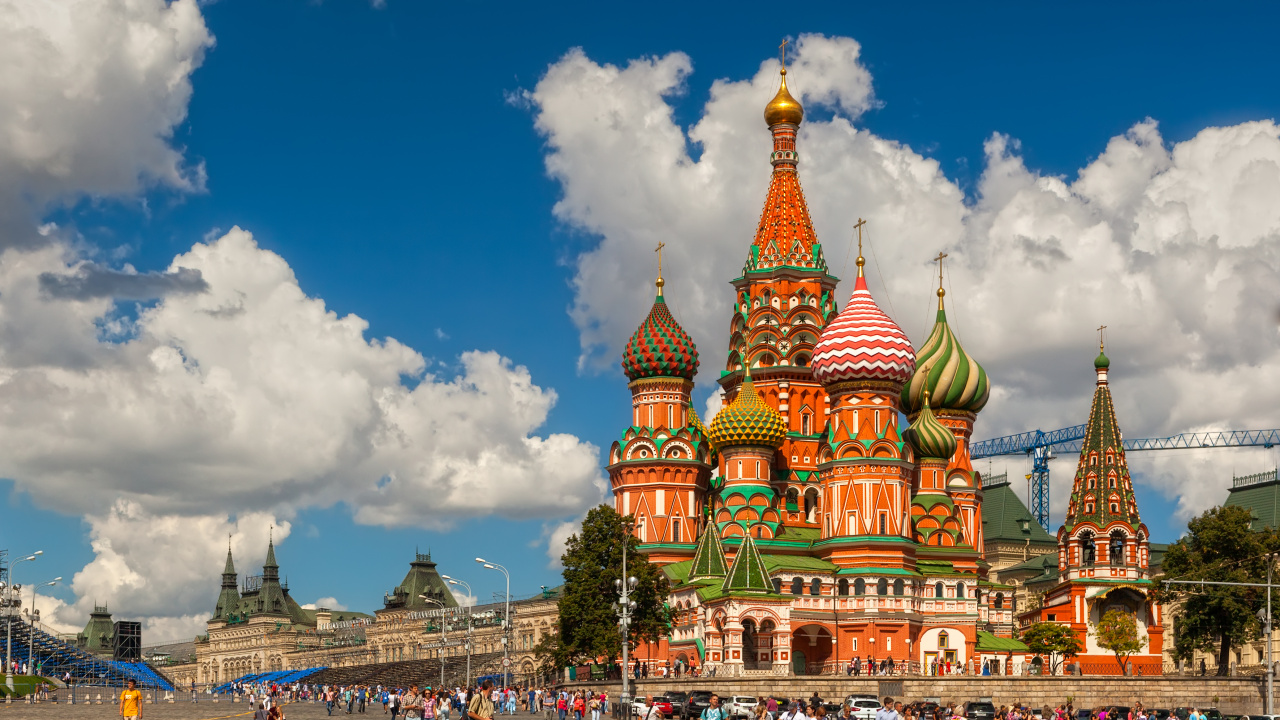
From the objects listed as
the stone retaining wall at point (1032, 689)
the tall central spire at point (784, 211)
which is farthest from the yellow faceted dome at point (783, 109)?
the stone retaining wall at point (1032, 689)

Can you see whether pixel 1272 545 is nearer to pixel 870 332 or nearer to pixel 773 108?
pixel 870 332

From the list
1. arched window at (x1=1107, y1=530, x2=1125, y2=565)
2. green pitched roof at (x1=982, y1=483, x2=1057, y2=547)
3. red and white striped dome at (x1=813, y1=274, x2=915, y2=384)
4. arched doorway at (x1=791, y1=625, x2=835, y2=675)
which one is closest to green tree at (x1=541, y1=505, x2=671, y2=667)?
arched doorway at (x1=791, y1=625, x2=835, y2=675)

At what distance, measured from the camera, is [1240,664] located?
86.7m

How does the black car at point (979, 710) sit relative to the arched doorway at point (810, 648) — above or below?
below

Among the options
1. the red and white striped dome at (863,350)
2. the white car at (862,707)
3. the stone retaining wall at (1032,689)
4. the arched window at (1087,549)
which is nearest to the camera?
the white car at (862,707)

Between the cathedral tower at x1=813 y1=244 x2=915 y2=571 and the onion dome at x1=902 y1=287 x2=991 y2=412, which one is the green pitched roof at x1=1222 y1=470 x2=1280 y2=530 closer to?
the onion dome at x1=902 y1=287 x2=991 y2=412

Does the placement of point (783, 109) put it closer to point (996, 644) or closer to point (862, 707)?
point (996, 644)

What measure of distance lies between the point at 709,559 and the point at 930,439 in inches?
585

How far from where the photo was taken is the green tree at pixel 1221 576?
213ft

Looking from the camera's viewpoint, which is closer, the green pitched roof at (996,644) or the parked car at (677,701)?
the parked car at (677,701)

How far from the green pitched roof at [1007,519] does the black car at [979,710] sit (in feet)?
219

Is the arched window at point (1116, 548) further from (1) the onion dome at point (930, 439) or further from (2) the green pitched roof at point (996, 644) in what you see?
(1) the onion dome at point (930, 439)

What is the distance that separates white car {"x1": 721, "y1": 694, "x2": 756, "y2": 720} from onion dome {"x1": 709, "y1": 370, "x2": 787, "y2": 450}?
24.5m

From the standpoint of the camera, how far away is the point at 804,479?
80.3 meters
